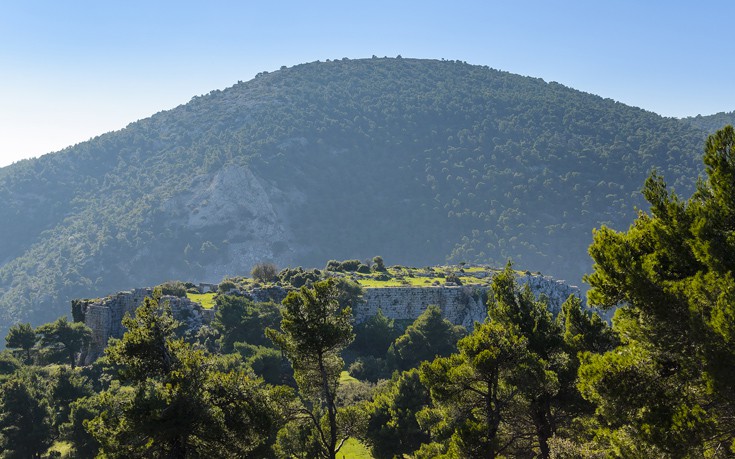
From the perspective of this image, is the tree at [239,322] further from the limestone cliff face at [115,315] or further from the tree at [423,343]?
the tree at [423,343]

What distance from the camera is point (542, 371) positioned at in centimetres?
1664

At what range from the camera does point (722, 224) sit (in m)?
12.0

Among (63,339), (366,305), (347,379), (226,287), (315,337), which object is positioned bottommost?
(347,379)

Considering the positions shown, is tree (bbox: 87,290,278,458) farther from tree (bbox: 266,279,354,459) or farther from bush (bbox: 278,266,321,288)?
bush (bbox: 278,266,321,288)

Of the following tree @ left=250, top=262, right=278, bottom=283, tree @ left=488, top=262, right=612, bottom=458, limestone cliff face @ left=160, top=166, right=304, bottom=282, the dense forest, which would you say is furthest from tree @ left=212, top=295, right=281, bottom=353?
limestone cliff face @ left=160, top=166, right=304, bottom=282

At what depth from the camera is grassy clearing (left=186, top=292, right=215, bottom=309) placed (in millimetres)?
58591

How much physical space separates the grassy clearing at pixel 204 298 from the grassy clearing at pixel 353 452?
83.1 feet

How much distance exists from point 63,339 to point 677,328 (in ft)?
164

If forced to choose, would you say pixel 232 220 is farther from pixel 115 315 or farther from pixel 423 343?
pixel 423 343

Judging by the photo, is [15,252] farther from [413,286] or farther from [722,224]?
[722,224]

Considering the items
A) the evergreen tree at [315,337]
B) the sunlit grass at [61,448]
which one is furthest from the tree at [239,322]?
the evergreen tree at [315,337]

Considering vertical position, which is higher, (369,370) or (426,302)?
(426,302)

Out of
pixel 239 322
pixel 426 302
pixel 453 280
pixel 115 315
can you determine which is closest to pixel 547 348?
pixel 239 322

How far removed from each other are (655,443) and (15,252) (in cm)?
21330
